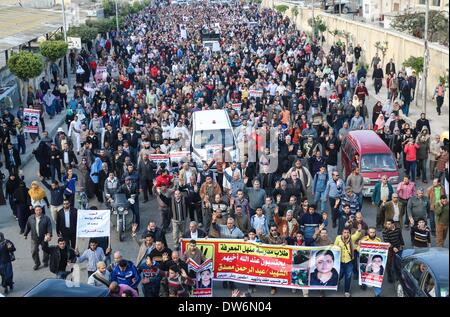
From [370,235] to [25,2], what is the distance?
206 ft

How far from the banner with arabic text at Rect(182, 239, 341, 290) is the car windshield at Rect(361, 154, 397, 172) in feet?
17.9

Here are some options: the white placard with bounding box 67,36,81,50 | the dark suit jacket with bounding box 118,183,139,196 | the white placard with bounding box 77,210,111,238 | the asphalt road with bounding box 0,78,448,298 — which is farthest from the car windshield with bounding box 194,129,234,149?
the white placard with bounding box 67,36,81,50

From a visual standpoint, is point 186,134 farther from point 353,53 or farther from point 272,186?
point 353,53

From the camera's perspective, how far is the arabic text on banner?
1126 cm

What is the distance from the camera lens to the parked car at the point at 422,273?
966 cm

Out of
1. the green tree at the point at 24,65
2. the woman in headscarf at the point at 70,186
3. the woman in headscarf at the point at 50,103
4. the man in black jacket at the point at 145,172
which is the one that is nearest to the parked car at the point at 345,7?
the green tree at the point at 24,65

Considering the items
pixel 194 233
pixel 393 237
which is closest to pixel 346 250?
pixel 393 237

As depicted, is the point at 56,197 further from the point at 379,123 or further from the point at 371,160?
the point at 379,123

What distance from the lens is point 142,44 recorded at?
140 ft

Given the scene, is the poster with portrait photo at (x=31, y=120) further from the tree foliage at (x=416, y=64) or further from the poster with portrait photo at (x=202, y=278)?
the tree foliage at (x=416, y=64)

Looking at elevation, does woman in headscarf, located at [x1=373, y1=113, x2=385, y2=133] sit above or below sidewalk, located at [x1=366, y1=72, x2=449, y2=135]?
above

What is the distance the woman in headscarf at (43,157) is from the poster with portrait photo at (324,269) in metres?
8.82

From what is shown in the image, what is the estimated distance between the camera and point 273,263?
450 inches

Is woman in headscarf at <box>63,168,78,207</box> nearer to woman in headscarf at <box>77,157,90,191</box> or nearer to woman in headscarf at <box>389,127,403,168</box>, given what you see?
woman in headscarf at <box>77,157,90,191</box>
